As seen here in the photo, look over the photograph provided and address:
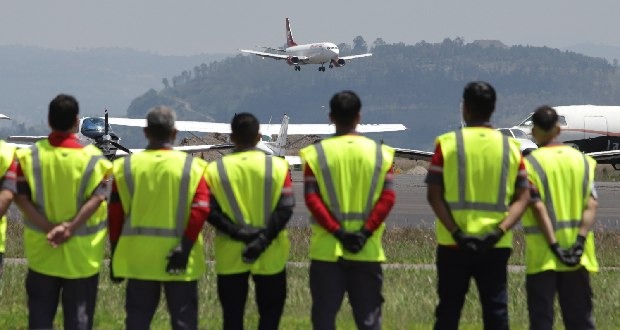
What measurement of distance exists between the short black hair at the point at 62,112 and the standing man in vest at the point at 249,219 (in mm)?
1024

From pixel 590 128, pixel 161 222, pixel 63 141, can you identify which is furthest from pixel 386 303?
pixel 590 128

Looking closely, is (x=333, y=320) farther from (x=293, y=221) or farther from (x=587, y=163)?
(x=293, y=221)

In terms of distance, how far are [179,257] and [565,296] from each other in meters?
2.81

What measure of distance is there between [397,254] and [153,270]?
1042 centimetres

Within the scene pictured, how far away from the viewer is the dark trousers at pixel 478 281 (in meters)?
9.36

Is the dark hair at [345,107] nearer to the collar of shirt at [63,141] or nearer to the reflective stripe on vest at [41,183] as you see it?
the reflective stripe on vest at [41,183]

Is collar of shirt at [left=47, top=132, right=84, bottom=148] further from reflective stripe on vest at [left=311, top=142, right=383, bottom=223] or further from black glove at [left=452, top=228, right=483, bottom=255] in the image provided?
black glove at [left=452, top=228, right=483, bottom=255]

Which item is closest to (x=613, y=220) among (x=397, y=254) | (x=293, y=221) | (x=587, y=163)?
(x=293, y=221)

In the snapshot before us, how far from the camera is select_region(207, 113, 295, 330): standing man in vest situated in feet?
30.5

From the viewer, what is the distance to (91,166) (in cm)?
927

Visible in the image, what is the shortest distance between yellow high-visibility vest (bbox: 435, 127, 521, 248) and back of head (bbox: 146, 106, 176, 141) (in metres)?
1.91

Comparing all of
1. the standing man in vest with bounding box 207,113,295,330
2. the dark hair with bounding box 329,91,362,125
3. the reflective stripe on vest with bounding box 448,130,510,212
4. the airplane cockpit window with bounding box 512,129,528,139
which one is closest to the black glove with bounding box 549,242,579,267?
the reflective stripe on vest with bounding box 448,130,510,212

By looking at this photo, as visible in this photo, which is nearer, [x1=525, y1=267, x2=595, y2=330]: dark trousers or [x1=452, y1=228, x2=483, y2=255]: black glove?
[x1=452, y1=228, x2=483, y2=255]: black glove

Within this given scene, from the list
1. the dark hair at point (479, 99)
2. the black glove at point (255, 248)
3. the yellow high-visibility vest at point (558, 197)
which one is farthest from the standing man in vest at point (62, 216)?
the yellow high-visibility vest at point (558, 197)
